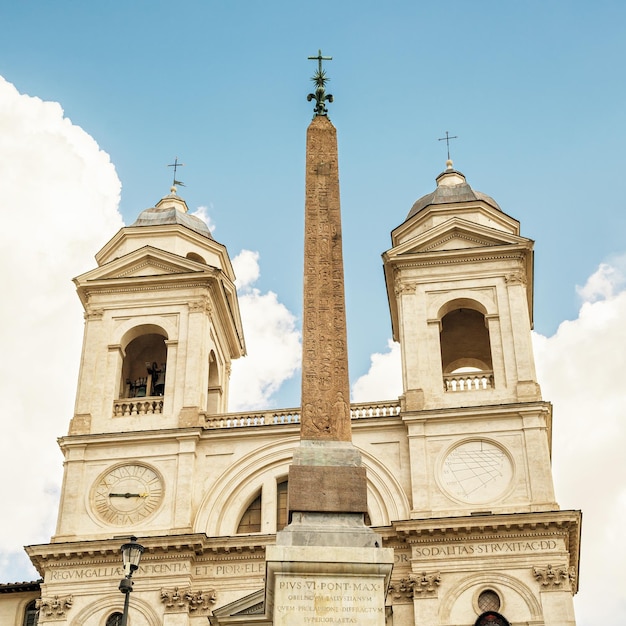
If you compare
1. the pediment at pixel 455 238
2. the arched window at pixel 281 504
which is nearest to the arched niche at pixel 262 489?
the arched window at pixel 281 504

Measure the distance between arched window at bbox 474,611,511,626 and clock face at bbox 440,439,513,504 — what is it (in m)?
3.20

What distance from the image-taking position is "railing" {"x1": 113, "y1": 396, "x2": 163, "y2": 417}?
34.2 meters

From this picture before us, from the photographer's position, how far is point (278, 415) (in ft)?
111

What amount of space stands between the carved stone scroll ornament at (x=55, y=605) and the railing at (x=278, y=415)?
637cm

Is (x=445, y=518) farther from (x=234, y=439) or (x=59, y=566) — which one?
(x=59, y=566)

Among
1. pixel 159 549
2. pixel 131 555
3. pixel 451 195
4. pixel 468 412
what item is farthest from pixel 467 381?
pixel 131 555

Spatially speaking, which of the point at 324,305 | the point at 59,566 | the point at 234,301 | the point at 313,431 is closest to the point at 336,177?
the point at 324,305

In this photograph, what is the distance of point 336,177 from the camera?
21000 millimetres

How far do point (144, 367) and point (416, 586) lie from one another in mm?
13032

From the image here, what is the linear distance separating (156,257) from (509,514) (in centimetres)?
1393

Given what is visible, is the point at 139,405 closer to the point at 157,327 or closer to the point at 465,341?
the point at 157,327

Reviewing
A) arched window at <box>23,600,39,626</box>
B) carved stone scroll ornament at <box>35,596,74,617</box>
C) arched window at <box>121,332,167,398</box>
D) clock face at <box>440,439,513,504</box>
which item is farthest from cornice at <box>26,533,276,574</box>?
arched window at <box>121,332,167,398</box>

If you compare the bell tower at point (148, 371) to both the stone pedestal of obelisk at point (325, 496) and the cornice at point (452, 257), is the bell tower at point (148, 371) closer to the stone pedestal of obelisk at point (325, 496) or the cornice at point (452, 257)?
the cornice at point (452, 257)

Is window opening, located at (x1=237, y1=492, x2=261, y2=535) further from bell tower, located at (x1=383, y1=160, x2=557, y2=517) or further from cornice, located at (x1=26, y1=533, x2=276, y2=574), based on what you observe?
bell tower, located at (x1=383, y1=160, x2=557, y2=517)
